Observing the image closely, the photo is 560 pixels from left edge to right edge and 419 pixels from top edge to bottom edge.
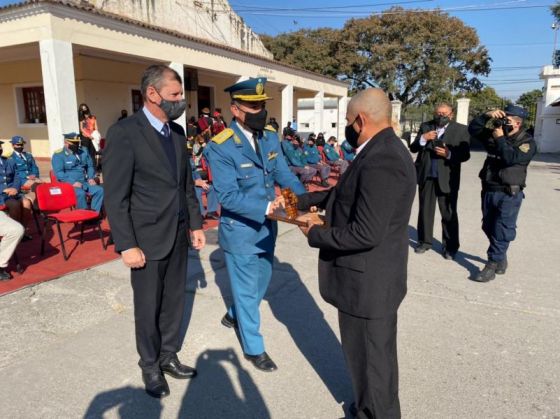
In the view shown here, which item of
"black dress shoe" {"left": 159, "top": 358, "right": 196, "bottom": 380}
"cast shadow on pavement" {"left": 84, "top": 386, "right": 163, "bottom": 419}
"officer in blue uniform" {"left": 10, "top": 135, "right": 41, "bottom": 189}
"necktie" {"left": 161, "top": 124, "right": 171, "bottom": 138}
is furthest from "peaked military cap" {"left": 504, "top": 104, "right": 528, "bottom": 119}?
"officer in blue uniform" {"left": 10, "top": 135, "right": 41, "bottom": 189}

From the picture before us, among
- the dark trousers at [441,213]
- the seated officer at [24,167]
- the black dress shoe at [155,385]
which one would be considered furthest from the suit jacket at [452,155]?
the seated officer at [24,167]

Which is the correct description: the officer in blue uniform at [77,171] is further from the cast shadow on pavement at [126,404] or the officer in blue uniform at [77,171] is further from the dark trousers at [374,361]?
the dark trousers at [374,361]

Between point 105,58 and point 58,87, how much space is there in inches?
209

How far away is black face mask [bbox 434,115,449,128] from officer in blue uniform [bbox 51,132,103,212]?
190 inches

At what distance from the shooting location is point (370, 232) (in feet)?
6.32

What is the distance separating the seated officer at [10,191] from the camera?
6230 millimetres

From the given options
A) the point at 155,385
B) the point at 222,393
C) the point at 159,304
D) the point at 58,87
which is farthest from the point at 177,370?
the point at 58,87

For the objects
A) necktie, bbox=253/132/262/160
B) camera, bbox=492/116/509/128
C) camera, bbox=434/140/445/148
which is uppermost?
camera, bbox=492/116/509/128

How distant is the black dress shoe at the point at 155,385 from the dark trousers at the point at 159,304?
4 centimetres

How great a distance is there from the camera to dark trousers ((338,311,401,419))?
217 centimetres

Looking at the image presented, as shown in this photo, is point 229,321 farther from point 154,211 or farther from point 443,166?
point 443,166

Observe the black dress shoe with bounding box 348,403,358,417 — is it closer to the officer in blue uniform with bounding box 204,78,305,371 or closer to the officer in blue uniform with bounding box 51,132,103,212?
the officer in blue uniform with bounding box 204,78,305,371

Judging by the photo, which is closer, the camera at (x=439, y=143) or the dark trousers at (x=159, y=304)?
the dark trousers at (x=159, y=304)

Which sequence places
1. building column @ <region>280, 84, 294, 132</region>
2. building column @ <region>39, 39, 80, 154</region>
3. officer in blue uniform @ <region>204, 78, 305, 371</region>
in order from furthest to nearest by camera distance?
building column @ <region>280, 84, 294, 132</region>
building column @ <region>39, 39, 80, 154</region>
officer in blue uniform @ <region>204, 78, 305, 371</region>
